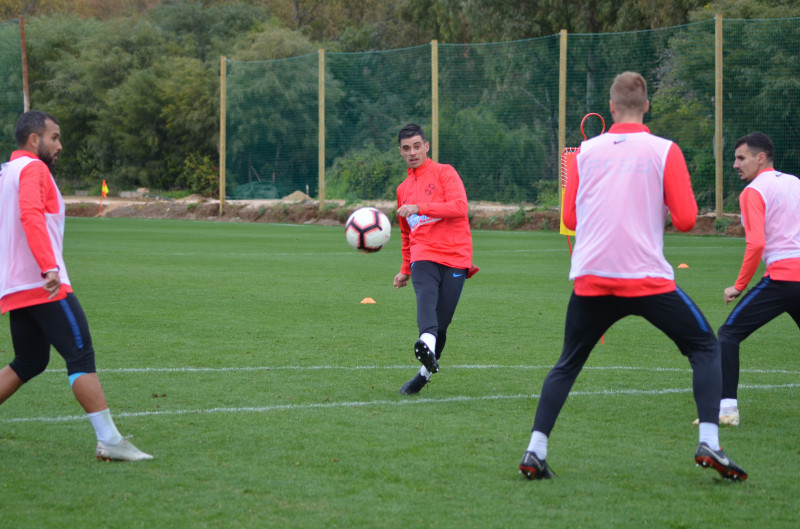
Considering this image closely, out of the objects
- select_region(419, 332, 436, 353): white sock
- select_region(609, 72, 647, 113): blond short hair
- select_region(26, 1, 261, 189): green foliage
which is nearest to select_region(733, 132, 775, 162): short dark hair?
select_region(609, 72, 647, 113): blond short hair

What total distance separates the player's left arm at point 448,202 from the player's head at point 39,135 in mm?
2531

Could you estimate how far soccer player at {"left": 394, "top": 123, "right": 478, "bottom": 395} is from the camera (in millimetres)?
7121

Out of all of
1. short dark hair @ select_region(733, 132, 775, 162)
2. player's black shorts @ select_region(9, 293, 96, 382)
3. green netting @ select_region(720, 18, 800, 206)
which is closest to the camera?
player's black shorts @ select_region(9, 293, 96, 382)

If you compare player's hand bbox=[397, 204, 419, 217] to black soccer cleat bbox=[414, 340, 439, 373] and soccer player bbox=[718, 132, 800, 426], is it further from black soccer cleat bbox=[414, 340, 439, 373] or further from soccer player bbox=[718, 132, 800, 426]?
soccer player bbox=[718, 132, 800, 426]

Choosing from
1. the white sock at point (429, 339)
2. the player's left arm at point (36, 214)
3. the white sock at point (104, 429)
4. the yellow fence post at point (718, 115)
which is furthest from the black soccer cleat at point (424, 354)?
the yellow fence post at point (718, 115)

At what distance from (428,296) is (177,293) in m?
7.39

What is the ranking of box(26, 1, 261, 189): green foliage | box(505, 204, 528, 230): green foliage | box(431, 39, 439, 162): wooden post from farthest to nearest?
box(26, 1, 261, 189): green foliage → box(431, 39, 439, 162): wooden post → box(505, 204, 528, 230): green foliage

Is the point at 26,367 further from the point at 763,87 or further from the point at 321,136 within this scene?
the point at 321,136

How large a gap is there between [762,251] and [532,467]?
215 cm

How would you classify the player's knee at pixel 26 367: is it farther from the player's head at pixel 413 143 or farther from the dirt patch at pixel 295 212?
the dirt patch at pixel 295 212

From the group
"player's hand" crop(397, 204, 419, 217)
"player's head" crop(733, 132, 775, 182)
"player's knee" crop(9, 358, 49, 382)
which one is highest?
"player's head" crop(733, 132, 775, 182)

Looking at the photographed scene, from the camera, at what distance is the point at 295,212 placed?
114 feet

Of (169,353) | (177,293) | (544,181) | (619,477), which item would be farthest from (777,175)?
(544,181)

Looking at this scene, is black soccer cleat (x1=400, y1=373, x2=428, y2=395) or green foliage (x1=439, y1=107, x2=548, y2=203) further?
green foliage (x1=439, y1=107, x2=548, y2=203)
